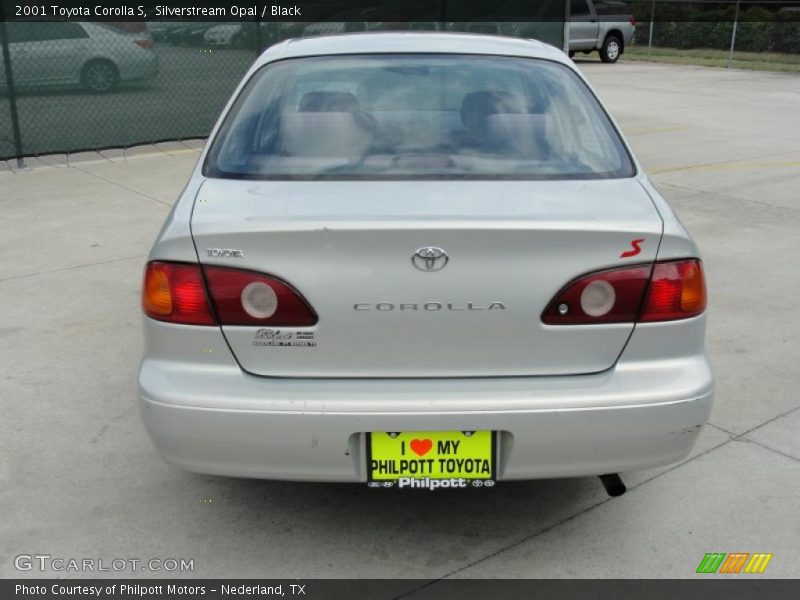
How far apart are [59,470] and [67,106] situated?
7422mm

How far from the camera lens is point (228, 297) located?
2.55 meters

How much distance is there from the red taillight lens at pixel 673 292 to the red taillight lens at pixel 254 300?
0.97 meters

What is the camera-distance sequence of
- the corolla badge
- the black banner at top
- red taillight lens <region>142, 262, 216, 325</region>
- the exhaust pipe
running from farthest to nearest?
the black banner at top < the exhaust pipe < red taillight lens <region>142, 262, 216, 325</region> < the corolla badge

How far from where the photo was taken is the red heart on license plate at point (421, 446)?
8.39ft

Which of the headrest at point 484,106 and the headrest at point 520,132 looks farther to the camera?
the headrest at point 484,106

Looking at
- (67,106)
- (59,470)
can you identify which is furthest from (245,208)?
(67,106)

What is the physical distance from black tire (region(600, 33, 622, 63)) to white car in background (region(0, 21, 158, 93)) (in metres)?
16.1

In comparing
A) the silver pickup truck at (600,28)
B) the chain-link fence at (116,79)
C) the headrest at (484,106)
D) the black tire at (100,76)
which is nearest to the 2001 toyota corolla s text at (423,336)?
the headrest at (484,106)

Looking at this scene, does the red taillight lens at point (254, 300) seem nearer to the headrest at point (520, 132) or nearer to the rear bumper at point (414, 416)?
the rear bumper at point (414, 416)

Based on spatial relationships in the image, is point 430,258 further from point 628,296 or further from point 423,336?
point 628,296

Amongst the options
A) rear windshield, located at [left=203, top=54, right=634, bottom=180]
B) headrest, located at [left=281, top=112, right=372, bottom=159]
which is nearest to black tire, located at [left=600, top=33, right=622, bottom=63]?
rear windshield, located at [left=203, top=54, right=634, bottom=180]

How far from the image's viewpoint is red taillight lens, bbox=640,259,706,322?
2584 mm

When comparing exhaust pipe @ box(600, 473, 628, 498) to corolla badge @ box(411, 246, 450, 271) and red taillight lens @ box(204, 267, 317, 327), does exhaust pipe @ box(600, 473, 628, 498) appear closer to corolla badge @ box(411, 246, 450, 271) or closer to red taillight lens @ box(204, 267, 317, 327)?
corolla badge @ box(411, 246, 450, 271)

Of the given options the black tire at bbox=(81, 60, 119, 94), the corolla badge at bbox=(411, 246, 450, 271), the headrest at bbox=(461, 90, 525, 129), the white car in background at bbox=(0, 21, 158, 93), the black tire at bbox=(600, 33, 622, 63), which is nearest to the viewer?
the corolla badge at bbox=(411, 246, 450, 271)
